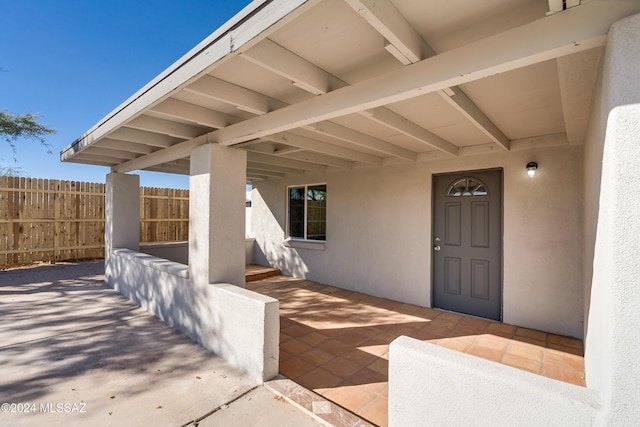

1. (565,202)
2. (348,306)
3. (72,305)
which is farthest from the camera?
(348,306)

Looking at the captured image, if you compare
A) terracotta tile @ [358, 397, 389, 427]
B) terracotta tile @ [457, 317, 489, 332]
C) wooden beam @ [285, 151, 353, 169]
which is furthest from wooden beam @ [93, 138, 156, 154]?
terracotta tile @ [457, 317, 489, 332]

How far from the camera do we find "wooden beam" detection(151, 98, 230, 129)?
2.70m

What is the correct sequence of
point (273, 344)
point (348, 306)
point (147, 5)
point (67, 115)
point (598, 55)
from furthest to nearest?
1. point (67, 115)
2. point (147, 5)
3. point (348, 306)
4. point (273, 344)
5. point (598, 55)

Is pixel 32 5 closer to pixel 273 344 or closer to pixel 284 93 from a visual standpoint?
pixel 284 93

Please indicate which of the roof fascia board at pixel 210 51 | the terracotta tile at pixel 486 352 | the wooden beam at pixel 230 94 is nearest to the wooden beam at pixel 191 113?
the roof fascia board at pixel 210 51

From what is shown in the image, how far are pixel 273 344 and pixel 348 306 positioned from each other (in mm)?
2442

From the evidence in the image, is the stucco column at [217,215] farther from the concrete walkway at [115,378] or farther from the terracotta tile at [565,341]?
the terracotta tile at [565,341]

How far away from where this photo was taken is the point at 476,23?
1.62 metres

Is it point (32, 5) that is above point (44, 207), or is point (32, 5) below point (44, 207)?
above

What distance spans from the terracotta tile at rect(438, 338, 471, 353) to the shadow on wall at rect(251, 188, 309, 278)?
3.61 meters

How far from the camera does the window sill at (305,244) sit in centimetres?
629

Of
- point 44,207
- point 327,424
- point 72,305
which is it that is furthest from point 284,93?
point 44,207

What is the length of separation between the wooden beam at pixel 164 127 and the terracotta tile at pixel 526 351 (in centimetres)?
444

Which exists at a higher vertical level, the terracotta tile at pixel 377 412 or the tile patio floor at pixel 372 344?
the terracotta tile at pixel 377 412
